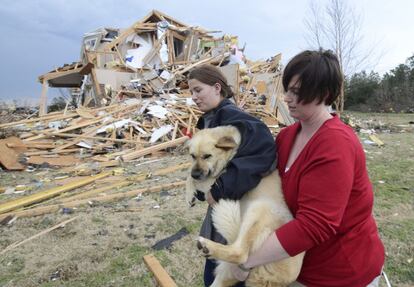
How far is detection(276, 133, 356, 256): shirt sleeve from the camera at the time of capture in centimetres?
128

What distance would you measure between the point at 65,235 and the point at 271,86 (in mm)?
12435

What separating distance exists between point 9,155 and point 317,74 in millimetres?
9505

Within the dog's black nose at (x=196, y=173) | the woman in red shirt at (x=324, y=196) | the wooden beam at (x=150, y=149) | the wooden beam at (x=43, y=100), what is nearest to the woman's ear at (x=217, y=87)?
the dog's black nose at (x=196, y=173)

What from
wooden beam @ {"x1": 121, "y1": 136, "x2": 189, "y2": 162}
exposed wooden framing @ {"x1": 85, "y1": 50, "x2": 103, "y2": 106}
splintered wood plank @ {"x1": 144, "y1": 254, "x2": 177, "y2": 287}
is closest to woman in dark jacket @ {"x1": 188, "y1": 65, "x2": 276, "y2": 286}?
splintered wood plank @ {"x1": 144, "y1": 254, "x2": 177, "y2": 287}

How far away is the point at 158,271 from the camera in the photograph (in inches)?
145

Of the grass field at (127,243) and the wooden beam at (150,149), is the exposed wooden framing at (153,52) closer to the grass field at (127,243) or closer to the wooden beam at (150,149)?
the wooden beam at (150,149)

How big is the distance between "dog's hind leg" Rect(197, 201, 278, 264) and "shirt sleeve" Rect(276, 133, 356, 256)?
0.21 metres

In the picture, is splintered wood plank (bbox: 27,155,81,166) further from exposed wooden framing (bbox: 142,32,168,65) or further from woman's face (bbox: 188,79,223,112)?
exposed wooden framing (bbox: 142,32,168,65)

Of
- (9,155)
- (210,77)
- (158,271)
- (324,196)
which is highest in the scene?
(210,77)

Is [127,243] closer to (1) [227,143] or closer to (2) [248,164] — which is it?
(1) [227,143]

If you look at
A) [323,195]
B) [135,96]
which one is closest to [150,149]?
[135,96]

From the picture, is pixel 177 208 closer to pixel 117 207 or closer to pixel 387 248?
pixel 117 207

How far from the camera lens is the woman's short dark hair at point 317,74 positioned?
54.4 inches

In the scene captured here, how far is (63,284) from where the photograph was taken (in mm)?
3600
